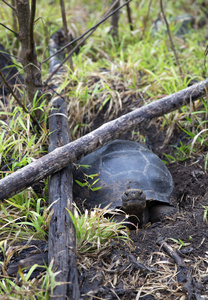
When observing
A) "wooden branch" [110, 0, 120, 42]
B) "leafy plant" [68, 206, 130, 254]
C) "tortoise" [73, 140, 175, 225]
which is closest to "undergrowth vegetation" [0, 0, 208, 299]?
"leafy plant" [68, 206, 130, 254]

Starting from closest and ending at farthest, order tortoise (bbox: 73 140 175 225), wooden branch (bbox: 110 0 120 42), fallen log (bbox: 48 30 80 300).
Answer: fallen log (bbox: 48 30 80 300), tortoise (bbox: 73 140 175 225), wooden branch (bbox: 110 0 120 42)

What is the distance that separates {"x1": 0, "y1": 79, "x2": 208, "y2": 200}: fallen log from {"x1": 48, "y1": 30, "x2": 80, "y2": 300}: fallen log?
13 centimetres

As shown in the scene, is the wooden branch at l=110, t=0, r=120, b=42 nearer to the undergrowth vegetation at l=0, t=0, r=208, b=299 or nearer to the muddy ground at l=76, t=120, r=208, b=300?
the undergrowth vegetation at l=0, t=0, r=208, b=299

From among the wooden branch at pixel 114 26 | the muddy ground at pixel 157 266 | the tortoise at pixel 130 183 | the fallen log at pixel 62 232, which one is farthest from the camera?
the wooden branch at pixel 114 26

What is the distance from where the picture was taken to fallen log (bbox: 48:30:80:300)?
5.65 feet

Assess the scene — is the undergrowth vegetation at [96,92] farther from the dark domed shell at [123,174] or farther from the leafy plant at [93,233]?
the dark domed shell at [123,174]

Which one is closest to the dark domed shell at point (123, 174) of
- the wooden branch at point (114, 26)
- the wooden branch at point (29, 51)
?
the wooden branch at point (29, 51)

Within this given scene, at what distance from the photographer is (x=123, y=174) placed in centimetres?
290

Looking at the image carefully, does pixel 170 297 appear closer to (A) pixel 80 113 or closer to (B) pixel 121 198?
(B) pixel 121 198

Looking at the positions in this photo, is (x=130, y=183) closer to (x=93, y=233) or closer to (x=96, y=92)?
(x=93, y=233)

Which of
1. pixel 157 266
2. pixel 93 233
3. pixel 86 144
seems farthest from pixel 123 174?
pixel 157 266

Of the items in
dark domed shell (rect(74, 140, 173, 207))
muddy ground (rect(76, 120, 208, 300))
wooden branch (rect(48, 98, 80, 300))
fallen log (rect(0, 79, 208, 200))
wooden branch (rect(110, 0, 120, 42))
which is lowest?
muddy ground (rect(76, 120, 208, 300))

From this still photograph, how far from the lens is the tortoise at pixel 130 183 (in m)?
2.73

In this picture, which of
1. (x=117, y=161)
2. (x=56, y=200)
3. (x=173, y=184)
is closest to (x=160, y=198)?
(x=173, y=184)
